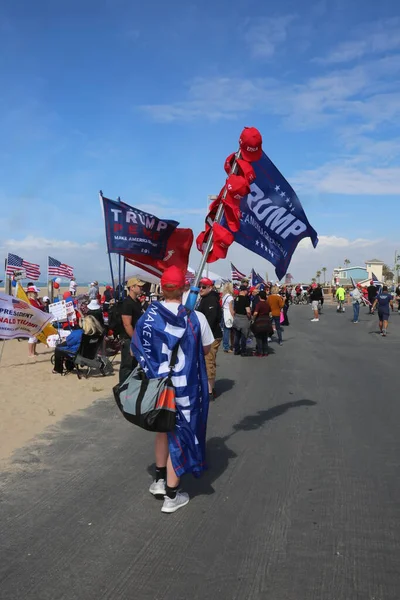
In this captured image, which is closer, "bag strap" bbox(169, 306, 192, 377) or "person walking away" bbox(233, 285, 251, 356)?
"bag strap" bbox(169, 306, 192, 377)

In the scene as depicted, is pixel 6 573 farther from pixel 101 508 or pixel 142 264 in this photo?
pixel 142 264

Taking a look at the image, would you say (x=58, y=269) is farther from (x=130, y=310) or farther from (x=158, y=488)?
(x=158, y=488)

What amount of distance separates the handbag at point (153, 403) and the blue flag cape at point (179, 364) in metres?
0.06

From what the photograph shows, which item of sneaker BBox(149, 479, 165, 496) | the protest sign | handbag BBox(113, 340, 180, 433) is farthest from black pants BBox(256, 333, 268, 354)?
handbag BBox(113, 340, 180, 433)

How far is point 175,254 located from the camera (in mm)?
9000

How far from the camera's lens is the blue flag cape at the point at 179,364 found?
4016mm

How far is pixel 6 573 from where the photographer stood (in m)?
3.15

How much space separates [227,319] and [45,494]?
346 inches

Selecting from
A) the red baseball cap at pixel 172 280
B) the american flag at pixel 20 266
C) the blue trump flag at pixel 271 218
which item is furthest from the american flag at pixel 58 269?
the red baseball cap at pixel 172 280

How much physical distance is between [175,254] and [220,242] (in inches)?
154

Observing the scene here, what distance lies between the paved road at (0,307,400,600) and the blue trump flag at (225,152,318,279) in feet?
6.96

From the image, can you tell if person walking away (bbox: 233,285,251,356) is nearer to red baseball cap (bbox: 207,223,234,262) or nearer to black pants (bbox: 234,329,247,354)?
black pants (bbox: 234,329,247,354)

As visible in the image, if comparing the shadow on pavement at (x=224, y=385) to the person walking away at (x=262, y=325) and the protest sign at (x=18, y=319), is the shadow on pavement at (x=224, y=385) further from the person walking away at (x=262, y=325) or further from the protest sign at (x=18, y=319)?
the protest sign at (x=18, y=319)

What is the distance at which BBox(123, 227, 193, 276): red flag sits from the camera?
8.77 metres
